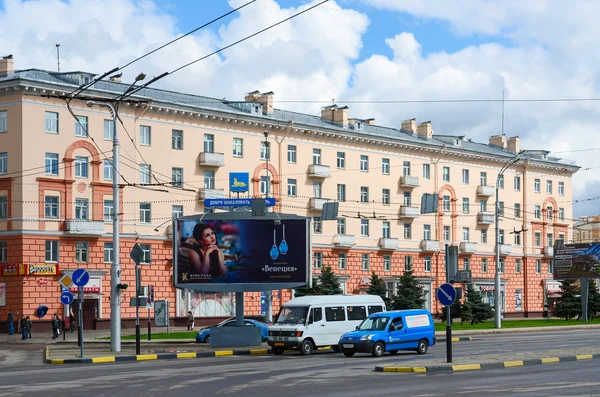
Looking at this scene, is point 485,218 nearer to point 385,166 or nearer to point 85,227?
point 385,166

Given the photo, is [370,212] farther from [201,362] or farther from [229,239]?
[201,362]

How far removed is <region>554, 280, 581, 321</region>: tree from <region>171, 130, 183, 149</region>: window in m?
31.8

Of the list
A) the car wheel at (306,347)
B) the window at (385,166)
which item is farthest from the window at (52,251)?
the window at (385,166)

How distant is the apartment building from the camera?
195 feet

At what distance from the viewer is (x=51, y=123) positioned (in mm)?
60281

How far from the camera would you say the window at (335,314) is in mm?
36344

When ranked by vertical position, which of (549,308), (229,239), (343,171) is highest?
(343,171)

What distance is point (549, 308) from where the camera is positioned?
3644 inches

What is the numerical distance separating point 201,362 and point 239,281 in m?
8.25

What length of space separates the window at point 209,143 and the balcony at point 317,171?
337 inches

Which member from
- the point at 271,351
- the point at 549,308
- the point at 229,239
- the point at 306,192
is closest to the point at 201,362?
the point at 271,351

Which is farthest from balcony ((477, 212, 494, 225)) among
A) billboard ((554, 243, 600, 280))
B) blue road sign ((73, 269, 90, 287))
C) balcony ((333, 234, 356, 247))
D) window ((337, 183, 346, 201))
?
blue road sign ((73, 269, 90, 287))

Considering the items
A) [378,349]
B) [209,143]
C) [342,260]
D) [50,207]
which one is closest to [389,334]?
[378,349]

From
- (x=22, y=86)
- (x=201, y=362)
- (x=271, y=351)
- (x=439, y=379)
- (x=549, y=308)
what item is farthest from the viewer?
(x=549, y=308)
